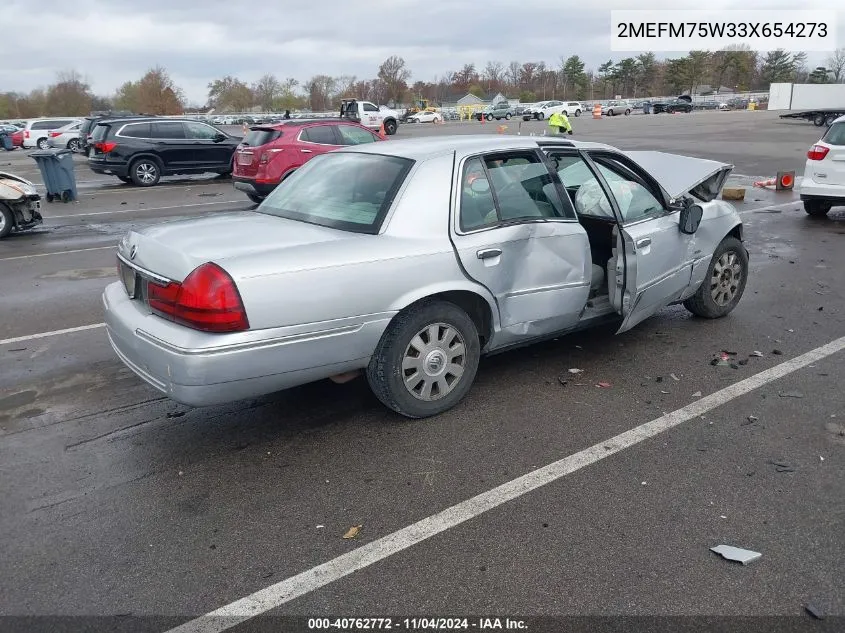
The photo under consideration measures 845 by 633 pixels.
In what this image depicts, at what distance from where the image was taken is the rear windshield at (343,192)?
13.9 ft

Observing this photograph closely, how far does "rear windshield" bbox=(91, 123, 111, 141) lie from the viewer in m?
17.7

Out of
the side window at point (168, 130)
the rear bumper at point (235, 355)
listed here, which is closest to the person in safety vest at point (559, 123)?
the side window at point (168, 130)

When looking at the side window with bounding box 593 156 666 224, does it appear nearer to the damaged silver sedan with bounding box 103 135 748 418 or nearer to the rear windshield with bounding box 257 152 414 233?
the damaged silver sedan with bounding box 103 135 748 418

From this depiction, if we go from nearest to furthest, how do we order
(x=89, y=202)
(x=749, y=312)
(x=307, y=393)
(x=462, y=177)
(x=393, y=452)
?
1. (x=393, y=452)
2. (x=462, y=177)
3. (x=307, y=393)
4. (x=749, y=312)
5. (x=89, y=202)

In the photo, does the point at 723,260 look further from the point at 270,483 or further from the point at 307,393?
the point at 270,483

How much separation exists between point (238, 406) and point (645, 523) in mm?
2644

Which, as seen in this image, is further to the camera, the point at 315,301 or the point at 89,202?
the point at 89,202

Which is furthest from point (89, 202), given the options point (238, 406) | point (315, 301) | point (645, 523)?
point (645, 523)

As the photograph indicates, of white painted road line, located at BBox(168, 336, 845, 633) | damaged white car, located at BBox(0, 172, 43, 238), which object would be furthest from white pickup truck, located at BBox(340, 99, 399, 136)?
white painted road line, located at BBox(168, 336, 845, 633)

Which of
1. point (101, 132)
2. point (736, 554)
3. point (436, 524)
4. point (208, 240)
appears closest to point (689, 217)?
point (736, 554)

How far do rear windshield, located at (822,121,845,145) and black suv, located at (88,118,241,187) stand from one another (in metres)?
14.3

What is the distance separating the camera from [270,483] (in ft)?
11.8

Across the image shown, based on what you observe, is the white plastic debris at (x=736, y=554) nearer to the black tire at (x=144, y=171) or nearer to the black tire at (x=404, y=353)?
the black tire at (x=404, y=353)

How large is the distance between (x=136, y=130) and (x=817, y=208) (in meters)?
15.5
